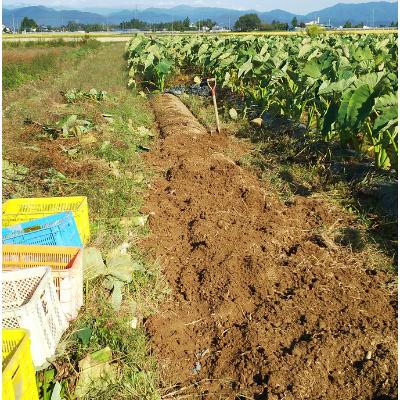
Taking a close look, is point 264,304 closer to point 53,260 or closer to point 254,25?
point 53,260

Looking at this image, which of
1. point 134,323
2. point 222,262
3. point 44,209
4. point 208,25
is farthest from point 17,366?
point 208,25

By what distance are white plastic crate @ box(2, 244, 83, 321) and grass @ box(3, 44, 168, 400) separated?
0.19 m

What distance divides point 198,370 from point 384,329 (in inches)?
50.6

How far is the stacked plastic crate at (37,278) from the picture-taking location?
2420mm

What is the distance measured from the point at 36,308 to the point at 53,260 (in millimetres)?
702

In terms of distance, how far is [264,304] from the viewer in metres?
3.65

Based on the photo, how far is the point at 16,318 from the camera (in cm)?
269

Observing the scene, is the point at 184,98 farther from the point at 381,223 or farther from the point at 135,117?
the point at 381,223

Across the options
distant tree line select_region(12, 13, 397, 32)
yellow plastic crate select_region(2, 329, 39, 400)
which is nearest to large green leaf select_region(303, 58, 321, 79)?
yellow plastic crate select_region(2, 329, 39, 400)

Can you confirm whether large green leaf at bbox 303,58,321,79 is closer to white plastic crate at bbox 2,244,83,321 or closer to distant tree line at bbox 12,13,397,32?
white plastic crate at bbox 2,244,83,321

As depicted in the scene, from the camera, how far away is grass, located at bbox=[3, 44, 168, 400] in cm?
311

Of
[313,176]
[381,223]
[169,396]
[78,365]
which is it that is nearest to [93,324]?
[78,365]

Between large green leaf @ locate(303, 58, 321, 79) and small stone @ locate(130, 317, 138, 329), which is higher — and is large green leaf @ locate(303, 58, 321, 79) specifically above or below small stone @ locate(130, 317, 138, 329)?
above

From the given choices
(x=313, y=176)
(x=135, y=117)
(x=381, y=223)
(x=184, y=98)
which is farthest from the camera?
(x=184, y=98)
